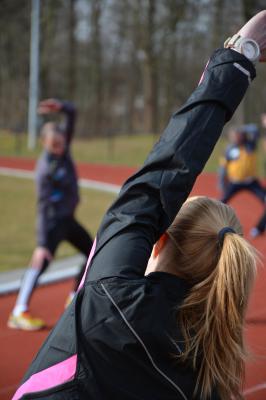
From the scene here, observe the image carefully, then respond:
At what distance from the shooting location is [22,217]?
11875 millimetres

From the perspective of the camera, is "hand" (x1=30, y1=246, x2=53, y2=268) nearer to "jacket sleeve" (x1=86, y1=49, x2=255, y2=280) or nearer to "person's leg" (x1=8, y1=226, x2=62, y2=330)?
"person's leg" (x1=8, y1=226, x2=62, y2=330)

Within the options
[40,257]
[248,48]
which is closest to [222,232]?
[248,48]

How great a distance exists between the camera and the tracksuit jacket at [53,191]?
5.89 m

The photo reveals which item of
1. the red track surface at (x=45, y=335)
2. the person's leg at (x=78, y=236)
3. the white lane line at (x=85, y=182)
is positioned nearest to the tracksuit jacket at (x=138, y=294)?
the red track surface at (x=45, y=335)

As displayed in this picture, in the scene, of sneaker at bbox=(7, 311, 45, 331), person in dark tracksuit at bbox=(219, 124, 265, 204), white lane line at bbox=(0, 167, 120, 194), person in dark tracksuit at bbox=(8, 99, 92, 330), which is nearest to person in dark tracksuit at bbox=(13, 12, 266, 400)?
sneaker at bbox=(7, 311, 45, 331)

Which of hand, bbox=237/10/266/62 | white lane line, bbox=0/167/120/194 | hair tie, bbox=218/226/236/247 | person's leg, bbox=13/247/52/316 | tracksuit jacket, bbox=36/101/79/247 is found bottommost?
white lane line, bbox=0/167/120/194

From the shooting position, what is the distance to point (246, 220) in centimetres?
1164

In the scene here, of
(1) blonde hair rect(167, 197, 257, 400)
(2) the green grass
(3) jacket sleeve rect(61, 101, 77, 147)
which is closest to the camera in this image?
(1) blonde hair rect(167, 197, 257, 400)

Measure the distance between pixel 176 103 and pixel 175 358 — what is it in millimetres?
40530

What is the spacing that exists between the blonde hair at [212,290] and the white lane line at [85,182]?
45.4 feet

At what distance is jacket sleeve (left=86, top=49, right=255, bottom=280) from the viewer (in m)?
1.46

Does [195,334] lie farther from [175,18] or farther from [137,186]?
[175,18]

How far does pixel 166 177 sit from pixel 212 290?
13.4 inches

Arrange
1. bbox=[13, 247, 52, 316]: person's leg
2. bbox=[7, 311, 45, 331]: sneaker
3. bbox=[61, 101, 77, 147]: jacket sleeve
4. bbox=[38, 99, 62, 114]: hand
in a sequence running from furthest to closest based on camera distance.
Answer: bbox=[61, 101, 77, 147]: jacket sleeve → bbox=[38, 99, 62, 114]: hand → bbox=[13, 247, 52, 316]: person's leg → bbox=[7, 311, 45, 331]: sneaker
